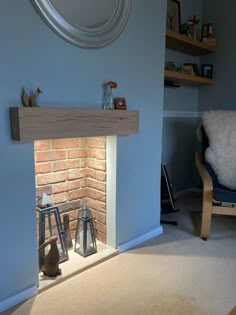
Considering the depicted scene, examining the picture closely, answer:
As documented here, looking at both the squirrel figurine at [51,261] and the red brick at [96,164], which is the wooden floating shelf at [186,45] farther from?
the squirrel figurine at [51,261]

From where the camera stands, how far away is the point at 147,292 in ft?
5.11

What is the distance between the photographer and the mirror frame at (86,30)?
1399mm

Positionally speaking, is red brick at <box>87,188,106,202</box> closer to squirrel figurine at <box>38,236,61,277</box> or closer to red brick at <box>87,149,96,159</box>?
red brick at <box>87,149,96,159</box>

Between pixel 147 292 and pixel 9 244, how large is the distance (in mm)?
833

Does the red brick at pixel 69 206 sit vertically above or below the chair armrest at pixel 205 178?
below

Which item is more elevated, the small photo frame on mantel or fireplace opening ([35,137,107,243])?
the small photo frame on mantel

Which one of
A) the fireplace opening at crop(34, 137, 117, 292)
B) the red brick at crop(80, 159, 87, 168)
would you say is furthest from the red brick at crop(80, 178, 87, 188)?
the red brick at crop(80, 159, 87, 168)

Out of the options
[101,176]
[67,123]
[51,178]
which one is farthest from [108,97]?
[51,178]

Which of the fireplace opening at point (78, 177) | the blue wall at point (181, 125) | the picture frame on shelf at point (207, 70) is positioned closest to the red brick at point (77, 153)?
the fireplace opening at point (78, 177)

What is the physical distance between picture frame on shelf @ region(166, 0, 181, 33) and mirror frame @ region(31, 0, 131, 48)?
113cm

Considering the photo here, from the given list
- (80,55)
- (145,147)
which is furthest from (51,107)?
(145,147)

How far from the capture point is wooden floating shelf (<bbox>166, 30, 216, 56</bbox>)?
259cm

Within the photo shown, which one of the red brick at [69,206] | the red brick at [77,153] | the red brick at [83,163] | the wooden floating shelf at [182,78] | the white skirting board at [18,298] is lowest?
the white skirting board at [18,298]

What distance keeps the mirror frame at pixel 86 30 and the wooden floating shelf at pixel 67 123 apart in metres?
0.41
